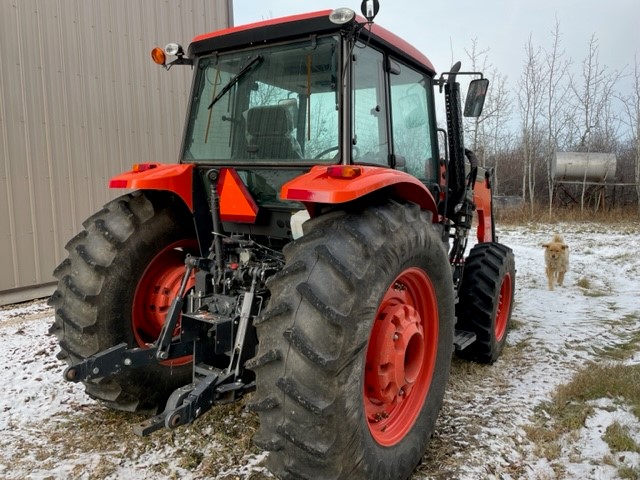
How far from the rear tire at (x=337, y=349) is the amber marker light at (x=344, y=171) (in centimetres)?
17

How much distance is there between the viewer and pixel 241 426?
3.11 m

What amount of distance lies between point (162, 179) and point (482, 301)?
8.82ft

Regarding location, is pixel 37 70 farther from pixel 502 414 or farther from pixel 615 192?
pixel 615 192

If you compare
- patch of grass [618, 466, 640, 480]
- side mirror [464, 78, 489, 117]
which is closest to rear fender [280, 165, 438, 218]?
side mirror [464, 78, 489, 117]

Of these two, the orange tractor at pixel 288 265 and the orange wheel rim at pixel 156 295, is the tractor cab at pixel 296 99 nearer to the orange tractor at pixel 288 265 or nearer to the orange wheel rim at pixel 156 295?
the orange tractor at pixel 288 265

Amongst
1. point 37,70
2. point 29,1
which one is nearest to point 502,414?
point 37,70

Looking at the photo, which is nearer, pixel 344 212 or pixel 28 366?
pixel 344 212

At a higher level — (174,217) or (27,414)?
(174,217)

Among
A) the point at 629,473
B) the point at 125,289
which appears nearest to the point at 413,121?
the point at 125,289

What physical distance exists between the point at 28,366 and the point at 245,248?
235 cm

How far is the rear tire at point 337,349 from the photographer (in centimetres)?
203

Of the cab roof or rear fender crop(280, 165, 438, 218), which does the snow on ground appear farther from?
the cab roof

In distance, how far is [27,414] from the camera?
3.31 meters

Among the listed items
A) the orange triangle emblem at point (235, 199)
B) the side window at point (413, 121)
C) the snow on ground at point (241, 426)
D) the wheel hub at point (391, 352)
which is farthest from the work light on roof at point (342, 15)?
the snow on ground at point (241, 426)
